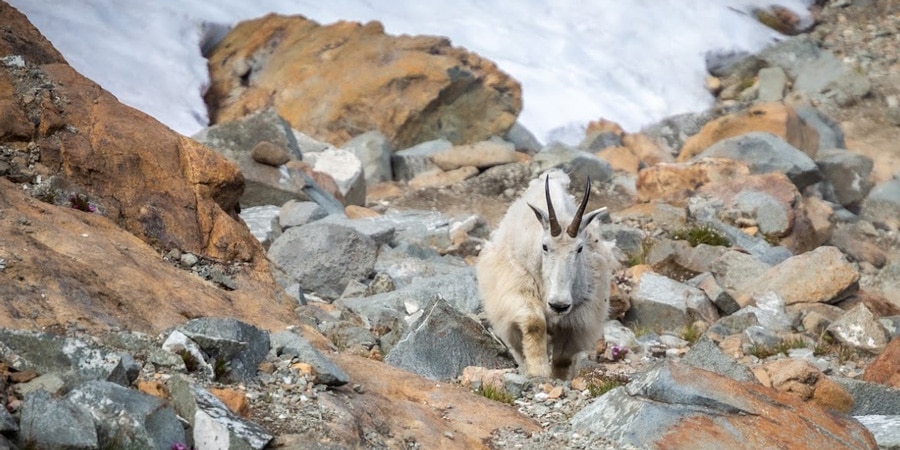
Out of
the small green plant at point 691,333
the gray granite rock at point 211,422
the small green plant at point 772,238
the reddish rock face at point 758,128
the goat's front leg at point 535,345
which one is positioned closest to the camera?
the gray granite rock at point 211,422

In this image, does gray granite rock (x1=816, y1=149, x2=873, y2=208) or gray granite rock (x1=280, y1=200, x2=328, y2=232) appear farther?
gray granite rock (x1=816, y1=149, x2=873, y2=208)

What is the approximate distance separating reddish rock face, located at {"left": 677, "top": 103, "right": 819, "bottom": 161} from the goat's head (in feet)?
47.0

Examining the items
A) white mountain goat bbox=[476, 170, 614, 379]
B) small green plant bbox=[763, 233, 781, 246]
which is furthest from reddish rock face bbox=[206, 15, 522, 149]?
white mountain goat bbox=[476, 170, 614, 379]

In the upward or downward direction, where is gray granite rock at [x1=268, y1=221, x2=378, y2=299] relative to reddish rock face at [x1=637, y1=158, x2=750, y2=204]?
upward

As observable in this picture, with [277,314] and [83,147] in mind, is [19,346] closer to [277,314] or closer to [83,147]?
[277,314]

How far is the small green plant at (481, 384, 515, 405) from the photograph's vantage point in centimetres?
634

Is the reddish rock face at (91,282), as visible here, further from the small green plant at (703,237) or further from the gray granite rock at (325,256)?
the small green plant at (703,237)

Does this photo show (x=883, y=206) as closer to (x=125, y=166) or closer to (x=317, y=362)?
(x=125, y=166)

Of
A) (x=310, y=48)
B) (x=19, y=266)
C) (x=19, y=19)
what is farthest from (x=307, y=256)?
(x=310, y=48)

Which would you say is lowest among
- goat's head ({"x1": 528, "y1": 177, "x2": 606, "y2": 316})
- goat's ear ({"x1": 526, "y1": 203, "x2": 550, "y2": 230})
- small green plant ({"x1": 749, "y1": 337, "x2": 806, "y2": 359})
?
small green plant ({"x1": 749, "y1": 337, "x2": 806, "y2": 359})

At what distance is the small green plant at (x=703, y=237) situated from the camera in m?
Result: 14.7

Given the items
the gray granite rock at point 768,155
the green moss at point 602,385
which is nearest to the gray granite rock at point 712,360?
the green moss at point 602,385

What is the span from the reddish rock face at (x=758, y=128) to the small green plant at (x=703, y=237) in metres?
7.09

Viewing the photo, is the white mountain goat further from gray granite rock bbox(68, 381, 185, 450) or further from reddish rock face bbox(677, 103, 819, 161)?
reddish rock face bbox(677, 103, 819, 161)
